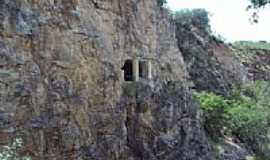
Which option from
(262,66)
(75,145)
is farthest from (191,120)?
(262,66)

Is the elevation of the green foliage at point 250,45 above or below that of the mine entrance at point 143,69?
above

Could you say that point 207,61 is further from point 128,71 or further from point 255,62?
point 128,71

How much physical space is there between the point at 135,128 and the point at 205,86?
10490 millimetres

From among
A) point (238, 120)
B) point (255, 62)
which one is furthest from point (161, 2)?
point (255, 62)

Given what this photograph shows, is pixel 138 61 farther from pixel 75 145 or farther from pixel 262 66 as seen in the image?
pixel 262 66

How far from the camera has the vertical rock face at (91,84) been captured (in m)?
10.8

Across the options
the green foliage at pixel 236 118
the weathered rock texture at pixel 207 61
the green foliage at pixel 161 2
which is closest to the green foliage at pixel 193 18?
the weathered rock texture at pixel 207 61

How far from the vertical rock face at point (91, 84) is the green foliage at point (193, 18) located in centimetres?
866

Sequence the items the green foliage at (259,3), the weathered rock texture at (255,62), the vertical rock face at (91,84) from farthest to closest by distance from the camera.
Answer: the weathered rock texture at (255,62), the vertical rock face at (91,84), the green foliage at (259,3)

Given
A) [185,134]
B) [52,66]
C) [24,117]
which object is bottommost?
[185,134]

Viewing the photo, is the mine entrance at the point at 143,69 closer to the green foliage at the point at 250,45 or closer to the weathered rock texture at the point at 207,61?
the weathered rock texture at the point at 207,61

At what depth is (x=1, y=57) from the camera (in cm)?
1044

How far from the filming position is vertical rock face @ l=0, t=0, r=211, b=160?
10805mm

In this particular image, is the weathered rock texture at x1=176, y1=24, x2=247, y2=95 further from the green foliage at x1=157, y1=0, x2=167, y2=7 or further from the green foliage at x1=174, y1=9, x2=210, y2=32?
the green foliage at x1=157, y1=0, x2=167, y2=7
